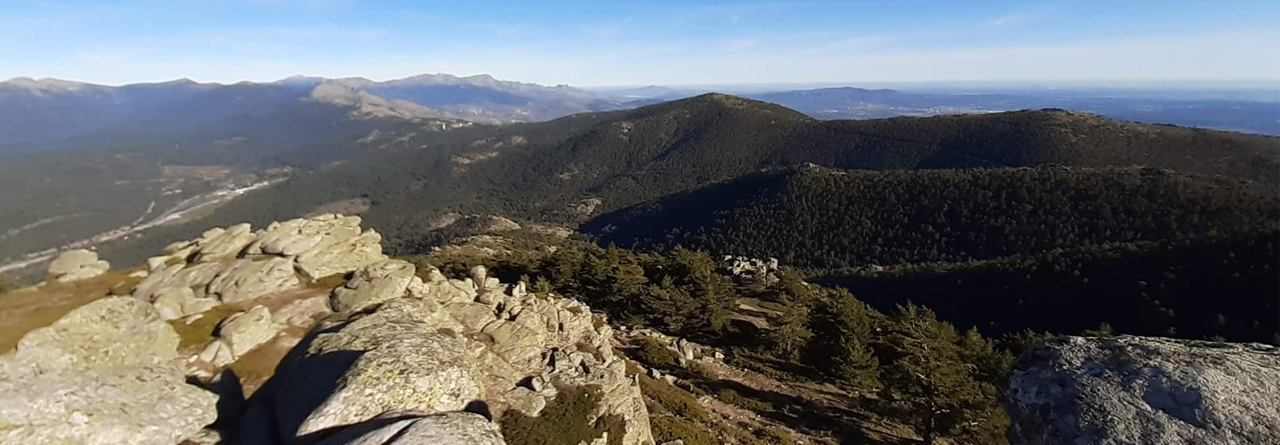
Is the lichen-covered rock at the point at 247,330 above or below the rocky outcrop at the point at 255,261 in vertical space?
below

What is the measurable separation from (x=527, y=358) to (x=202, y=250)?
25981 mm

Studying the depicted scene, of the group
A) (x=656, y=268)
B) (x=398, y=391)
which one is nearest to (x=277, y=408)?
(x=398, y=391)

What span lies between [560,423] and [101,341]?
20.0 meters

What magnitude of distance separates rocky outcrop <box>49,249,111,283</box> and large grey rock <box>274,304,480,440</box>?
66.3ft

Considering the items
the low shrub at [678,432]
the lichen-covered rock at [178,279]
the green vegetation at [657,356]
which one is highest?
the lichen-covered rock at [178,279]

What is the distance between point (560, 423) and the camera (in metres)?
23.9

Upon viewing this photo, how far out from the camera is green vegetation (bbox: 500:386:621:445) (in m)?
22.4

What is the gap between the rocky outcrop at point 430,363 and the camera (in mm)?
19344

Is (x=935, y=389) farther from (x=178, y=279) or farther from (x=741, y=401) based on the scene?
(x=178, y=279)

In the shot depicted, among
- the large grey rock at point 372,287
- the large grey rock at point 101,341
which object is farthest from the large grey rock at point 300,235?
the large grey rock at point 101,341

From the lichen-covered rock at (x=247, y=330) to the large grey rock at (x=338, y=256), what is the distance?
7226 mm

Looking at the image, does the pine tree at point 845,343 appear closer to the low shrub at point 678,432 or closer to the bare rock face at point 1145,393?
the low shrub at point 678,432

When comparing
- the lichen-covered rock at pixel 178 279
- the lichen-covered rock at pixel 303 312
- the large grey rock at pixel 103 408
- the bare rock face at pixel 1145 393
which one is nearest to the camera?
the bare rock face at pixel 1145 393

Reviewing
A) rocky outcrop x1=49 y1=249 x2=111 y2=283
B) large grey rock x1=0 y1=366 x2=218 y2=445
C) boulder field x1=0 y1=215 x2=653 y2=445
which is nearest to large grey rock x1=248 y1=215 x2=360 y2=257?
boulder field x1=0 y1=215 x2=653 y2=445
